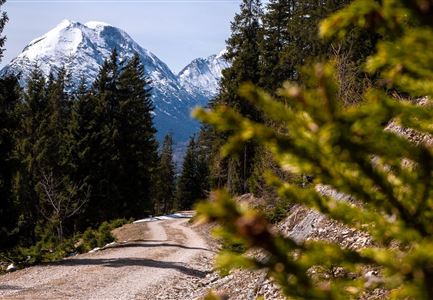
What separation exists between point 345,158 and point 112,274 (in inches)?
633

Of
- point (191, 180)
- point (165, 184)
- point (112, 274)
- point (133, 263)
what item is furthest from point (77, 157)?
point (165, 184)

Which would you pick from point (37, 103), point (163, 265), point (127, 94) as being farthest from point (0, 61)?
point (127, 94)

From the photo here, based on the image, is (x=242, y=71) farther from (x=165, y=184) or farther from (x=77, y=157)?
(x=165, y=184)

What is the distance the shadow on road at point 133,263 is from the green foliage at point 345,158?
16120 millimetres

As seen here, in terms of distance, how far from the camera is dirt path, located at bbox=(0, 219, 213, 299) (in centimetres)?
1353

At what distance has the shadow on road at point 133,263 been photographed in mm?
17453

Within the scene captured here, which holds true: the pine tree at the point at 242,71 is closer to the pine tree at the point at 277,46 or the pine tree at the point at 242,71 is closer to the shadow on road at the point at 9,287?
the pine tree at the point at 277,46

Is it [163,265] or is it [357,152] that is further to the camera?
[163,265]

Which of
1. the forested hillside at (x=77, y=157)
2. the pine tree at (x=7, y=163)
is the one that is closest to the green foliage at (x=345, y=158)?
the pine tree at (x=7, y=163)

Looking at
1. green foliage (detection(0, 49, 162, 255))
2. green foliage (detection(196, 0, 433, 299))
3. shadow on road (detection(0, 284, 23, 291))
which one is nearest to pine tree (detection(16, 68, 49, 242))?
green foliage (detection(0, 49, 162, 255))

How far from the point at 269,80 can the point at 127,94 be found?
50.7ft

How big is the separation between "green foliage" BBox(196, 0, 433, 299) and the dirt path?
1301cm

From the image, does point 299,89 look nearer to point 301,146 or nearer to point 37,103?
point 301,146

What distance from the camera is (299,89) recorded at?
1113mm
